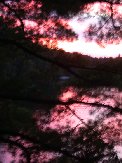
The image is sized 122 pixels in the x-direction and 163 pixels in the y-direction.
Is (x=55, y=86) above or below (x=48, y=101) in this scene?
above

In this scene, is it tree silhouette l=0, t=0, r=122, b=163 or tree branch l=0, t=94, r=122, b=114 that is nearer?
tree silhouette l=0, t=0, r=122, b=163

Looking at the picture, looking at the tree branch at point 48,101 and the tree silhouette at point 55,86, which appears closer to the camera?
the tree silhouette at point 55,86

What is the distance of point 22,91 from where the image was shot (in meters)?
3.88

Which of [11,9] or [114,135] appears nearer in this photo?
[11,9]

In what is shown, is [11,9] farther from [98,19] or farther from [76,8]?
[98,19]

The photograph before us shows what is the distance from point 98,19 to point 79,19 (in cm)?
21

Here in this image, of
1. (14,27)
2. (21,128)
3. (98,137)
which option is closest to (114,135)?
(98,137)

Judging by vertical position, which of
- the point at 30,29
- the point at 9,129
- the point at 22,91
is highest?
the point at 30,29

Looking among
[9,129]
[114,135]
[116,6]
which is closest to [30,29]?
[116,6]

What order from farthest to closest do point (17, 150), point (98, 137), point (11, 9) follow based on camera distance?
point (17, 150), point (98, 137), point (11, 9)

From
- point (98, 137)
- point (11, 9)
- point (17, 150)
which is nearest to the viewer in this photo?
point (11, 9)

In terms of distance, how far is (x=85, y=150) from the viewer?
154 inches

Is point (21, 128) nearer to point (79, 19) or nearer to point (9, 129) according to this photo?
point (9, 129)

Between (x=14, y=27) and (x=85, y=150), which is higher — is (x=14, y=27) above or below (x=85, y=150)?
above
